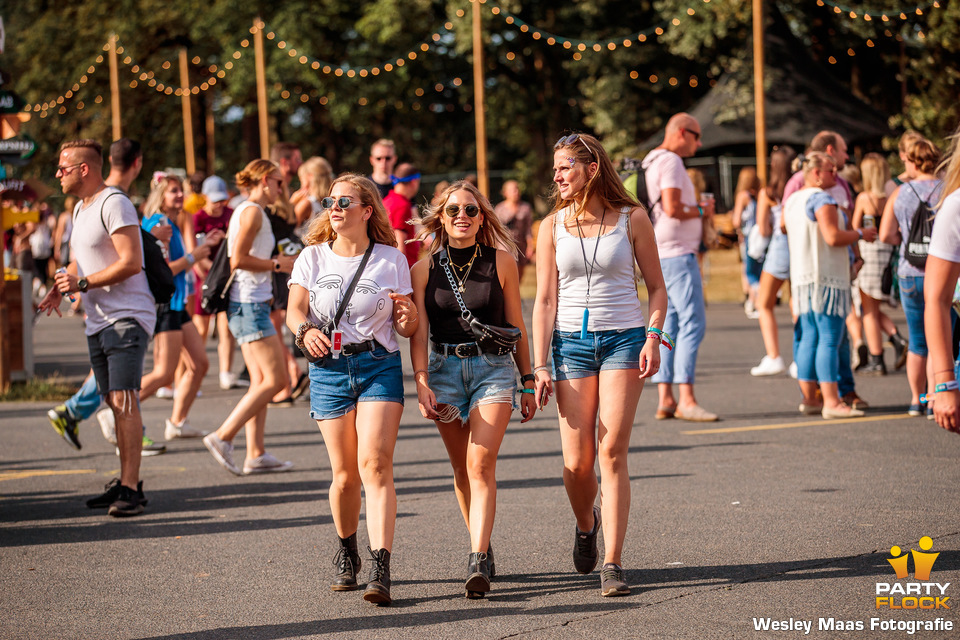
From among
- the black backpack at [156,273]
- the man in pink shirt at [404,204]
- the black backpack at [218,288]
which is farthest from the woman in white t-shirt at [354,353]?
the man in pink shirt at [404,204]

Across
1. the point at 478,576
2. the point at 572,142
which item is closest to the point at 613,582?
the point at 478,576

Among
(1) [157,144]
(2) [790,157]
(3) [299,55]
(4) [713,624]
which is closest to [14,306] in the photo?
(2) [790,157]

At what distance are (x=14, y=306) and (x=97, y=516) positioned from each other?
696 cm

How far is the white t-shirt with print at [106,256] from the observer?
680 cm

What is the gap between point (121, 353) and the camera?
6.79m

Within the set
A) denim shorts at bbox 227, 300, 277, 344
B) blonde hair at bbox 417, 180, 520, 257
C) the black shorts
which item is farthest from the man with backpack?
blonde hair at bbox 417, 180, 520, 257

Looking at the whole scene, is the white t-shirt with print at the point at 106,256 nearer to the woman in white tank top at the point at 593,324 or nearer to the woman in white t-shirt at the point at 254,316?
the woman in white t-shirt at the point at 254,316

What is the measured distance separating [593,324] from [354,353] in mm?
1038

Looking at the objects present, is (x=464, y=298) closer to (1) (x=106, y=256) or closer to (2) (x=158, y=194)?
(1) (x=106, y=256)

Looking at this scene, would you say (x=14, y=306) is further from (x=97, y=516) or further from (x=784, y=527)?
(x=784, y=527)

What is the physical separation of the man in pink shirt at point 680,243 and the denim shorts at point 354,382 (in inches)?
180

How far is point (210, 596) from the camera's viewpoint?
506 cm

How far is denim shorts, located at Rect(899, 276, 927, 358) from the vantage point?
27.9ft

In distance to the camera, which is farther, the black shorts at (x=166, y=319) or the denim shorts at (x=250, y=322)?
the black shorts at (x=166, y=319)
